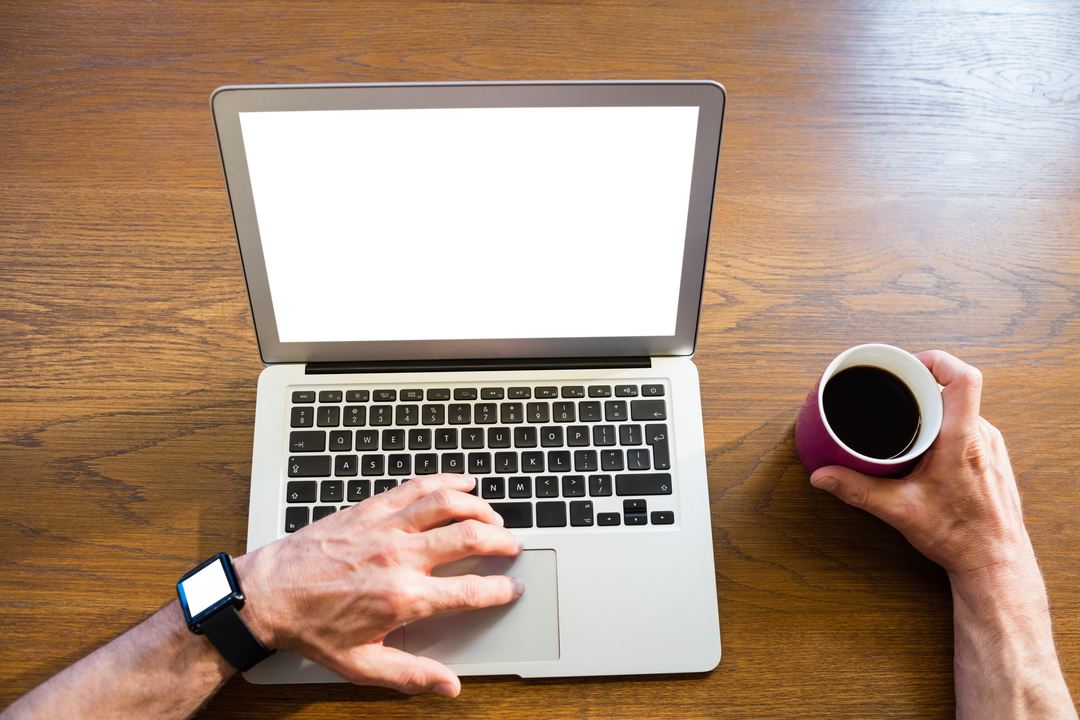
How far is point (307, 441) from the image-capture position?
81 centimetres

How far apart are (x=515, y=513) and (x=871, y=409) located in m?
0.41

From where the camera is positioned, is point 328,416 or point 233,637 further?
point 328,416

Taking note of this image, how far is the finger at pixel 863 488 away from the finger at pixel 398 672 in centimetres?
46

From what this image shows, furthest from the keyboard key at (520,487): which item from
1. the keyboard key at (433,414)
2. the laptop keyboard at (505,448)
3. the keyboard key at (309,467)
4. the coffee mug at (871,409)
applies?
the coffee mug at (871,409)

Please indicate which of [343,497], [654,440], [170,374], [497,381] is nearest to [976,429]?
[654,440]

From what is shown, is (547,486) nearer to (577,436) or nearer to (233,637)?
(577,436)

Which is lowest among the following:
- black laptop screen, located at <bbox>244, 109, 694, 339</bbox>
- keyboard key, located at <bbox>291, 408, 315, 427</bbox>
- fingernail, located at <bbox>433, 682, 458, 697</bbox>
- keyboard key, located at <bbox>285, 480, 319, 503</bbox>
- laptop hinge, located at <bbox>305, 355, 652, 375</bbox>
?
fingernail, located at <bbox>433, 682, 458, 697</bbox>

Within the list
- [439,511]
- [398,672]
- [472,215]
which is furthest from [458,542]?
[472,215]

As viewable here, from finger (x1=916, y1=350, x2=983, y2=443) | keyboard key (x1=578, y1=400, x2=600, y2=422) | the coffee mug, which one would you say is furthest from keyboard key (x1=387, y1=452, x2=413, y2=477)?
finger (x1=916, y1=350, x2=983, y2=443)

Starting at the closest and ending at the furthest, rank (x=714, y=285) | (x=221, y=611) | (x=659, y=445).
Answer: (x=221, y=611) < (x=659, y=445) < (x=714, y=285)

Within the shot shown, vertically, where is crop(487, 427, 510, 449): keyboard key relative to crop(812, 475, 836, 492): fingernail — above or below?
above

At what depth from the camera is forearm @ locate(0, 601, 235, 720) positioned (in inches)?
27.5

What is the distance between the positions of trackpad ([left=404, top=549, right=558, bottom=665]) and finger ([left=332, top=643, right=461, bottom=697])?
0.03m

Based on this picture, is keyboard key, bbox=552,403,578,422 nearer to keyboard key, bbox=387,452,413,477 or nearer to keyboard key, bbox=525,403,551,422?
keyboard key, bbox=525,403,551,422
